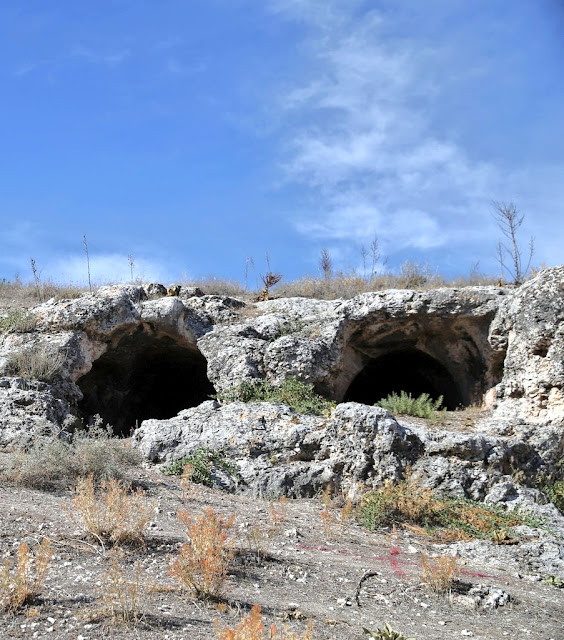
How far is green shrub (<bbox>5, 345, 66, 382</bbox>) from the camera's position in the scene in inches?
437

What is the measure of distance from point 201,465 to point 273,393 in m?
2.39

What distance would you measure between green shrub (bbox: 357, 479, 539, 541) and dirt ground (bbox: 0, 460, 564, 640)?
29 centimetres

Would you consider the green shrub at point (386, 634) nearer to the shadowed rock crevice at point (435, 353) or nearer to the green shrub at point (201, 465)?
the green shrub at point (201, 465)

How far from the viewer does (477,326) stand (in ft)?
40.9

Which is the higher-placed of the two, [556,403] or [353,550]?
[556,403]

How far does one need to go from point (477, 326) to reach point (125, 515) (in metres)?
8.24

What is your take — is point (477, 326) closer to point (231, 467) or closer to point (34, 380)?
point (231, 467)

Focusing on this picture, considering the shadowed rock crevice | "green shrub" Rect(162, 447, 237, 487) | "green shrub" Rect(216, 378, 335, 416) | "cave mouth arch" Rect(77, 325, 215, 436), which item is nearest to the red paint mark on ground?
"green shrub" Rect(162, 447, 237, 487)

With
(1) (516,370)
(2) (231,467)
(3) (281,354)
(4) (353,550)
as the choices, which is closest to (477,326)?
(1) (516,370)

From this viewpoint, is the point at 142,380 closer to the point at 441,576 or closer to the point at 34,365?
the point at 34,365

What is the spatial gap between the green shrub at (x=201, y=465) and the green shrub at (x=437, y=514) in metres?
2.04

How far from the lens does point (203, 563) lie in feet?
16.5

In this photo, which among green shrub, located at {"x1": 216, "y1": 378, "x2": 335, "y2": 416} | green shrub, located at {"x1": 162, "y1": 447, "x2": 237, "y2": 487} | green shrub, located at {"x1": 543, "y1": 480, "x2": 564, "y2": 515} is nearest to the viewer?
green shrub, located at {"x1": 162, "y1": 447, "x2": 237, "y2": 487}

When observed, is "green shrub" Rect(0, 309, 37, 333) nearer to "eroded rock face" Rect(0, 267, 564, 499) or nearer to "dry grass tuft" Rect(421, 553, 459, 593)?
"eroded rock face" Rect(0, 267, 564, 499)
